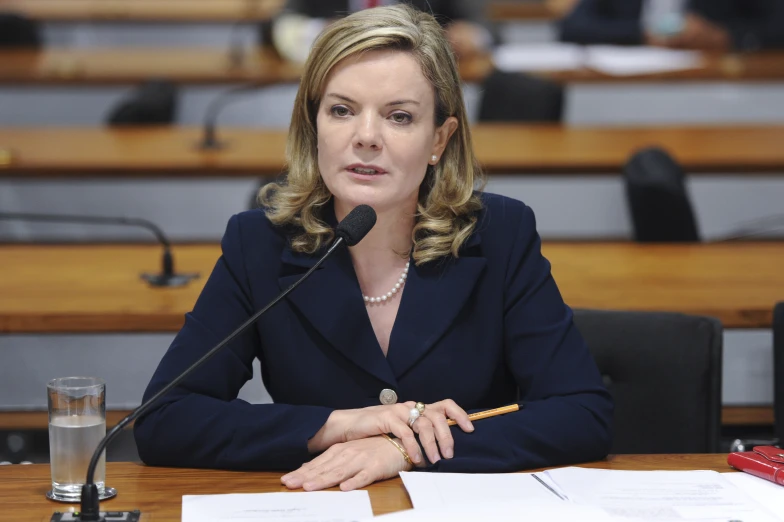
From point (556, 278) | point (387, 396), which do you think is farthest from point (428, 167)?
point (556, 278)

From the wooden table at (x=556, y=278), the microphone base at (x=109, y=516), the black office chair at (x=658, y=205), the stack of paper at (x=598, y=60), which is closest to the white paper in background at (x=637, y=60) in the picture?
the stack of paper at (x=598, y=60)

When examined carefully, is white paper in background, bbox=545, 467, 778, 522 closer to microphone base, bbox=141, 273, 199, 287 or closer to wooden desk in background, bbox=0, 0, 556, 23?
microphone base, bbox=141, 273, 199, 287

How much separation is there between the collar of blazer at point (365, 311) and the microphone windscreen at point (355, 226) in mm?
254

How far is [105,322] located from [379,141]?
875 millimetres

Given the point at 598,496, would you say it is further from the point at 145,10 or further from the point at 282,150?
the point at 145,10

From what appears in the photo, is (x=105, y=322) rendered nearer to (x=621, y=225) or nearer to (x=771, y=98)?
(x=621, y=225)

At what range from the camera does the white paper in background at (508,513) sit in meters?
1.38

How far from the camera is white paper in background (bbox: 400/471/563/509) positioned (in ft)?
4.79

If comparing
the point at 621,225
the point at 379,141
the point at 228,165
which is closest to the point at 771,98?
→ the point at 621,225

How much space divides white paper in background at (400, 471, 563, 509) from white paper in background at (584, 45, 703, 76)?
364 centimetres

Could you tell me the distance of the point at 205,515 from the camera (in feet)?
4.68

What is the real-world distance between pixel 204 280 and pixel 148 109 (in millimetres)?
1964

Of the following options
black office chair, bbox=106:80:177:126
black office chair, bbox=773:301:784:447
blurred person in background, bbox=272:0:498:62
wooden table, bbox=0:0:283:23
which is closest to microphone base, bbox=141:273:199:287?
black office chair, bbox=773:301:784:447

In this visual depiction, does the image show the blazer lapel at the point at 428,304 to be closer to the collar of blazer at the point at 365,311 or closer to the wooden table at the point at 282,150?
the collar of blazer at the point at 365,311
